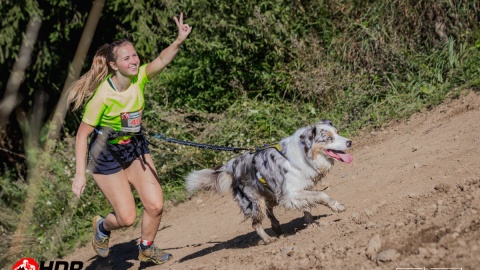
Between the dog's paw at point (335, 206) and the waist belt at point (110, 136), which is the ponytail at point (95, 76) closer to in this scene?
the waist belt at point (110, 136)

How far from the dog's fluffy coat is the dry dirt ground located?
0.30m

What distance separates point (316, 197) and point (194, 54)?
541cm

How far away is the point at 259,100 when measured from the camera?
11.1 meters

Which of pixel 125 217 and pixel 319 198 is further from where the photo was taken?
pixel 125 217

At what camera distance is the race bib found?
21.0 feet

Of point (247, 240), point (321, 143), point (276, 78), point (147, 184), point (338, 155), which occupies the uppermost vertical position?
point (321, 143)

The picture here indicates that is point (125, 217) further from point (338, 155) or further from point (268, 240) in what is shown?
point (338, 155)

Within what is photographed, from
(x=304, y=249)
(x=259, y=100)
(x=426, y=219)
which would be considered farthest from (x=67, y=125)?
(x=426, y=219)

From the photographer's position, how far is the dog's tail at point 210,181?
23.4ft

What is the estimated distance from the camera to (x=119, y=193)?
657 cm

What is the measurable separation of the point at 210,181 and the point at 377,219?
6.65ft

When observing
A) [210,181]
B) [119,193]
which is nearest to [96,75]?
[119,193]

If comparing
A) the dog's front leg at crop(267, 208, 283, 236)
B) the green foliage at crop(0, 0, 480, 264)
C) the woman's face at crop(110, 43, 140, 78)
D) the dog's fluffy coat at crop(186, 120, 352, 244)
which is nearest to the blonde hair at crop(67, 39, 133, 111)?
the woman's face at crop(110, 43, 140, 78)

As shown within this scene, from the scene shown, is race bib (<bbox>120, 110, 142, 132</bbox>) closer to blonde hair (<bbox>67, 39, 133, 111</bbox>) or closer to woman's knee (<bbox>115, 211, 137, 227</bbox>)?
blonde hair (<bbox>67, 39, 133, 111</bbox>)
